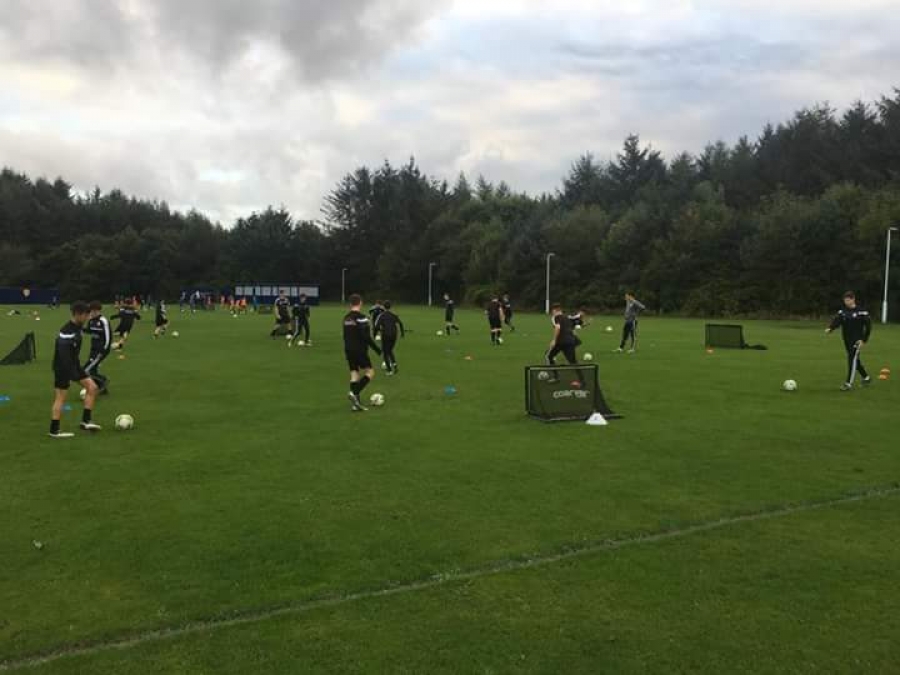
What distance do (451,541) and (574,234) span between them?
247 feet

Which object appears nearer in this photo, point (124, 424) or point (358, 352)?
point (124, 424)

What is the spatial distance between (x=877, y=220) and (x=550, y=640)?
196 feet

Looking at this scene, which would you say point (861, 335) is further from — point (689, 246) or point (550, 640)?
point (689, 246)

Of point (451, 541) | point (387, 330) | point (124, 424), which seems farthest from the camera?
point (387, 330)

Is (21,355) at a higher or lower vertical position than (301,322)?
lower

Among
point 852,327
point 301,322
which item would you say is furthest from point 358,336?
point 301,322

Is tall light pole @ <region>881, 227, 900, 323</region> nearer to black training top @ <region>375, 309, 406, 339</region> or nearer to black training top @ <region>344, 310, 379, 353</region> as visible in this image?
black training top @ <region>375, 309, 406, 339</region>

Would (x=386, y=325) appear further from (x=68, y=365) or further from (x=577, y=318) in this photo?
(x=68, y=365)

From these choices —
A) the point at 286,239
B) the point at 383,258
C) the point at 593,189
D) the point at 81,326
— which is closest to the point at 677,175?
the point at 593,189

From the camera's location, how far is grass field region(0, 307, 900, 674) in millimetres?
4742

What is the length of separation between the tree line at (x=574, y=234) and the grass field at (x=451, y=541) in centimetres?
5280

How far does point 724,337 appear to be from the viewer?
2858 cm

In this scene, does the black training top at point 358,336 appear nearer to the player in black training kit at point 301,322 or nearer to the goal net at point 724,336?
the player in black training kit at point 301,322

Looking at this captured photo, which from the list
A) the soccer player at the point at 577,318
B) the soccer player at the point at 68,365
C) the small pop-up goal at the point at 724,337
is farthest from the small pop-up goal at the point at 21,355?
the small pop-up goal at the point at 724,337
